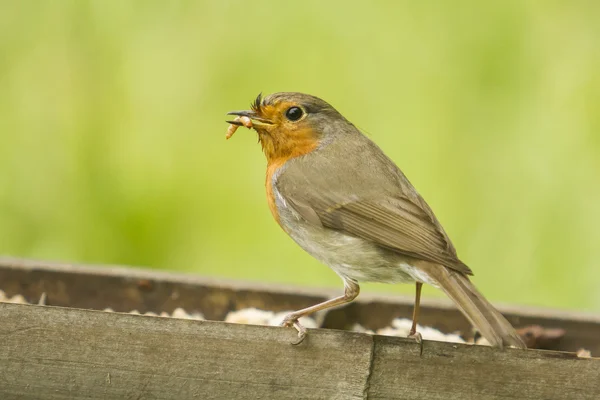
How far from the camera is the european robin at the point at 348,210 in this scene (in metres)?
3.66

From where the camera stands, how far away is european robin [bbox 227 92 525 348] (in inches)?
144

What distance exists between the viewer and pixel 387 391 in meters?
3.34

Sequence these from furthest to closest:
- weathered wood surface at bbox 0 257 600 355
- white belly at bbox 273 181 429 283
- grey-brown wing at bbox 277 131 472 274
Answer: weathered wood surface at bbox 0 257 600 355 < white belly at bbox 273 181 429 283 < grey-brown wing at bbox 277 131 472 274

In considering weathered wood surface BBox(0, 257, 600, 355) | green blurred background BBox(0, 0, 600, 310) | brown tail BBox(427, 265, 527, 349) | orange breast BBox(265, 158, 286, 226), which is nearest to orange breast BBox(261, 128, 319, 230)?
orange breast BBox(265, 158, 286, 226)

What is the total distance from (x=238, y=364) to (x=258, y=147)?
3965 mm

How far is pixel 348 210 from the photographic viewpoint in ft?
13.2

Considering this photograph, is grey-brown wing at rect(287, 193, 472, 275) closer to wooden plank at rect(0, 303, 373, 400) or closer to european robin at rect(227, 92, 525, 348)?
european robin at rect(227, 92, 525, 348)

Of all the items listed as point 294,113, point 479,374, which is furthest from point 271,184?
point 479,374

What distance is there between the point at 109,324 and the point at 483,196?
4.00 m

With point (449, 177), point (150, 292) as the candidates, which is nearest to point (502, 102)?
point (449, 177)

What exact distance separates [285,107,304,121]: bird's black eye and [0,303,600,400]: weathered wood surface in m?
1.31

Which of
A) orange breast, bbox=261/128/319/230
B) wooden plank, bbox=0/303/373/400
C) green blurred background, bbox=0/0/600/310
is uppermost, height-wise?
green blurred background, bbox=0/0/600/310

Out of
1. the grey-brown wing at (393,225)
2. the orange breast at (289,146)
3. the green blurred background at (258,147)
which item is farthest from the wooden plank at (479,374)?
the green blurred background at (258,147)

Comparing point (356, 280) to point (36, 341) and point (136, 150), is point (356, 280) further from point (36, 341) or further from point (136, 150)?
point (136, 150)
